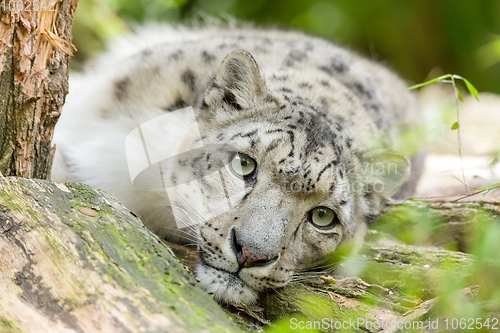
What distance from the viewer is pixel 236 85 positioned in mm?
4539

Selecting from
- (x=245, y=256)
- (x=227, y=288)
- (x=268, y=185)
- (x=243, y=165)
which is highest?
(x=243, y=165)

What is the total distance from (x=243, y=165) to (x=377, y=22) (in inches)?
390

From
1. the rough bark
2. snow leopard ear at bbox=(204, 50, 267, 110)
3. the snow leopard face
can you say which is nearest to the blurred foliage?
snow leopard ear at bbox=(204, 50, 267, 110)

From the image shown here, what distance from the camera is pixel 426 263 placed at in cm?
407

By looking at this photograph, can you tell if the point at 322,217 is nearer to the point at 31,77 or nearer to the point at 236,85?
the point at 236,85

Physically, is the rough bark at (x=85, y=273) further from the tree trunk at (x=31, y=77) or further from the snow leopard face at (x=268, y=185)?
the snow leopard face at (x=268, y=185)

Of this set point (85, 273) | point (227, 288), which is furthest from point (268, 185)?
point (85, 273)

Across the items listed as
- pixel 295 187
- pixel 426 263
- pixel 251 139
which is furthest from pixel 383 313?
pixel 251 139

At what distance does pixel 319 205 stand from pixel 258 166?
0.62 metres

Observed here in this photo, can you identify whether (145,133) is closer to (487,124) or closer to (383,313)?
(383,313)

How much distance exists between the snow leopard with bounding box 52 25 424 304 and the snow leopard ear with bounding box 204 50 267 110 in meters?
0.01

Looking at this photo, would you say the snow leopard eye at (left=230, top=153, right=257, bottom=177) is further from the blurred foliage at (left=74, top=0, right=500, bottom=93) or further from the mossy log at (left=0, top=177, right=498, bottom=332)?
the blurred foliage at (left=74, top=0, right=500, bottom=93)

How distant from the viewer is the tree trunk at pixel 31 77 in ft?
11.2

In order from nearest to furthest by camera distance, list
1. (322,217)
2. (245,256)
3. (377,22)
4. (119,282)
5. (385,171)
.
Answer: (119,282), (245,256), (322,217), (385,171), (377,22)
